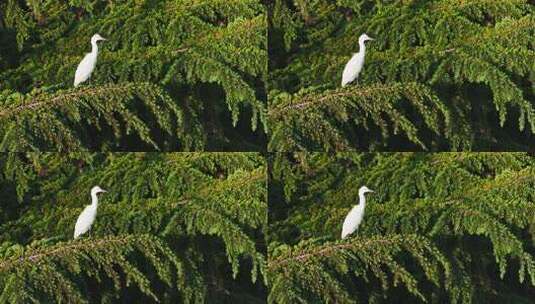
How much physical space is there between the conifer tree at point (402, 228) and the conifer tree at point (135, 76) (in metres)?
0.26

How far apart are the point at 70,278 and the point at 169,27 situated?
88 cm

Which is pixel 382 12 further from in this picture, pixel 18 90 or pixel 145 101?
pixel 18 90

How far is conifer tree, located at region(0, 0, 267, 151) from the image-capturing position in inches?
134

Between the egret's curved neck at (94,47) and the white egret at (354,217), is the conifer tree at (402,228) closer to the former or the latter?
the white egret at (354,217)

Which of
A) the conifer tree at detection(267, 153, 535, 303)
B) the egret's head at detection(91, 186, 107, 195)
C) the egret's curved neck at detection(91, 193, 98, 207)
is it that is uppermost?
the egret's head at detection(91, 186, 107, 195)

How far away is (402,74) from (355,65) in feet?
0.56

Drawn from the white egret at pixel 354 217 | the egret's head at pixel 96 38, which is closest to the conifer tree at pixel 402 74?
the white egret at pixel 354 217

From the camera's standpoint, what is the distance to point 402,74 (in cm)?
356

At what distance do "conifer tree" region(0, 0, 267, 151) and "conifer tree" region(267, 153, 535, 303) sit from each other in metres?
0.26

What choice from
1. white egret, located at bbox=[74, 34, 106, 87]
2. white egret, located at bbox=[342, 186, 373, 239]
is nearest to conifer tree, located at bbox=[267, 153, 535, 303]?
white egret, located at bbox=[342, 186, 373, 239]

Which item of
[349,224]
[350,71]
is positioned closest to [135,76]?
[350,71]

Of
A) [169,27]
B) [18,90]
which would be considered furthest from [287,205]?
[18,90]

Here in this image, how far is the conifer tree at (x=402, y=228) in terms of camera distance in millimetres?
3516

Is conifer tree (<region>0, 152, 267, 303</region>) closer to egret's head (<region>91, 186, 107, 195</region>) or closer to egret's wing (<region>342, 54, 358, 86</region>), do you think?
egret's head (<region>91, 186, 107, 195</region>)
